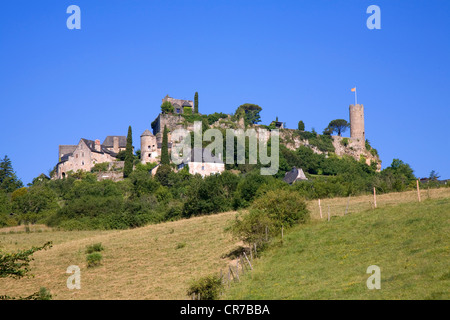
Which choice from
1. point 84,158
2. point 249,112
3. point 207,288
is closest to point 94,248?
point 207,288

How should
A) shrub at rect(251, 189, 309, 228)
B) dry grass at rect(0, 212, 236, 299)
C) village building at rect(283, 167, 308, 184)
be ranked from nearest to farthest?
1. dry grass at rect(0, 212, 236, 299)
2. shrub at rect(251, 189, 309, 228)
3. village building at rect(283, 167, 308, 184)

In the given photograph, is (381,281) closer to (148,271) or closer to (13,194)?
(148,271)

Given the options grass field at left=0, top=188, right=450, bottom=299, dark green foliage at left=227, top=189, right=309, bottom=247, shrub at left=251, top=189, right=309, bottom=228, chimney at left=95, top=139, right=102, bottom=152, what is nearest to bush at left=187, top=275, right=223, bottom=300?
grass field at left=0, top=188, right=450, bottom=299

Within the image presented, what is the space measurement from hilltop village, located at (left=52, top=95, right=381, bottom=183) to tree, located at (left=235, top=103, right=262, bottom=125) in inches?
7.5

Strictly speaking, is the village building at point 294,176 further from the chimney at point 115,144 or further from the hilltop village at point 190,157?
the chimney at point 115,144

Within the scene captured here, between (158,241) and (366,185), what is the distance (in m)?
29.2

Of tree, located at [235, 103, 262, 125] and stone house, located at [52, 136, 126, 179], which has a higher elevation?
tree, located at [235, 103, 262, 125]

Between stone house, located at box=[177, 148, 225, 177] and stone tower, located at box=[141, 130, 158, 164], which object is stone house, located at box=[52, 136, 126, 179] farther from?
stone house, located at box=[177, 148, 225, 177]

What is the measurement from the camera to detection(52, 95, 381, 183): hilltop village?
86.2 meters

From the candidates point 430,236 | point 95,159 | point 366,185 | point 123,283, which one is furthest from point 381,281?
point 95,159

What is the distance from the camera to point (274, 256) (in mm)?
28906

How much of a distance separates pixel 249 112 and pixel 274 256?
8676cm

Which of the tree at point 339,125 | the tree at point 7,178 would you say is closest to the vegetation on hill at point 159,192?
the tree at point 7,178

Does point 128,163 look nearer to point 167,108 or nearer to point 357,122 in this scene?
point 167,108
